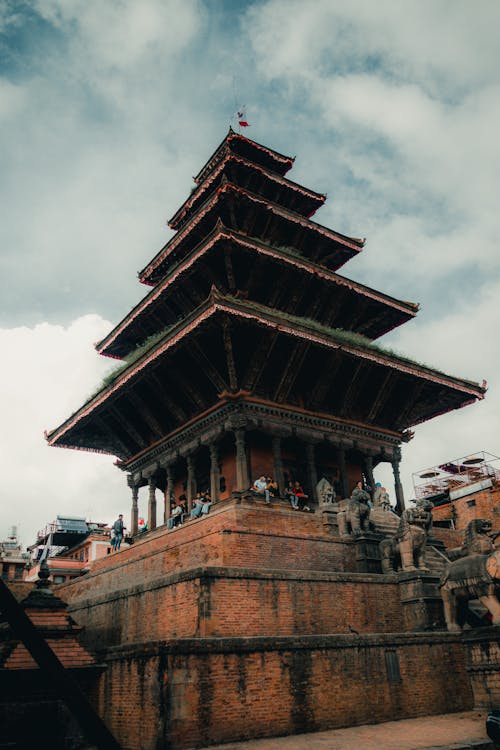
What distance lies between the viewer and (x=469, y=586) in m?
10.9

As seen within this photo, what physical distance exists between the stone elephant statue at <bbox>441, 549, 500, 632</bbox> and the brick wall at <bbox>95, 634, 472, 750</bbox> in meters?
1.09

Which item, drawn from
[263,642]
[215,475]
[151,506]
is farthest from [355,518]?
[151,506]

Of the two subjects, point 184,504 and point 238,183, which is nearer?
point 184,504

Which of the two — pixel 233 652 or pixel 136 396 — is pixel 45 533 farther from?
pixel 233 652

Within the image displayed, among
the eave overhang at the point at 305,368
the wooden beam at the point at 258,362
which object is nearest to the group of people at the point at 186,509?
the eave overhang at the point at 305,368

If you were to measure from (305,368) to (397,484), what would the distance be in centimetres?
552

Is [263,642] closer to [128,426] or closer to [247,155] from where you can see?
[128,426]

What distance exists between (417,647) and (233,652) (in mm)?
3843

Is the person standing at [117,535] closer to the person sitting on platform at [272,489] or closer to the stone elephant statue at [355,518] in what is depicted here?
the person sitting on platform at [272,489]

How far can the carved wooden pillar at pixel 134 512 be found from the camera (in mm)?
21484

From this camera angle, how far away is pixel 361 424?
20.7 m

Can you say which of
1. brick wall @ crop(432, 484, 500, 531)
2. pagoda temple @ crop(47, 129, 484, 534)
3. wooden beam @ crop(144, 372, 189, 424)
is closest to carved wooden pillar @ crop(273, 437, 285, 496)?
pagoda temple @ crop(47, 129, 484, 534)

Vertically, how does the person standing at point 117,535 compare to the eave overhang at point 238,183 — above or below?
below

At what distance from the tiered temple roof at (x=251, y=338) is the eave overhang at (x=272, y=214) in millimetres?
63
